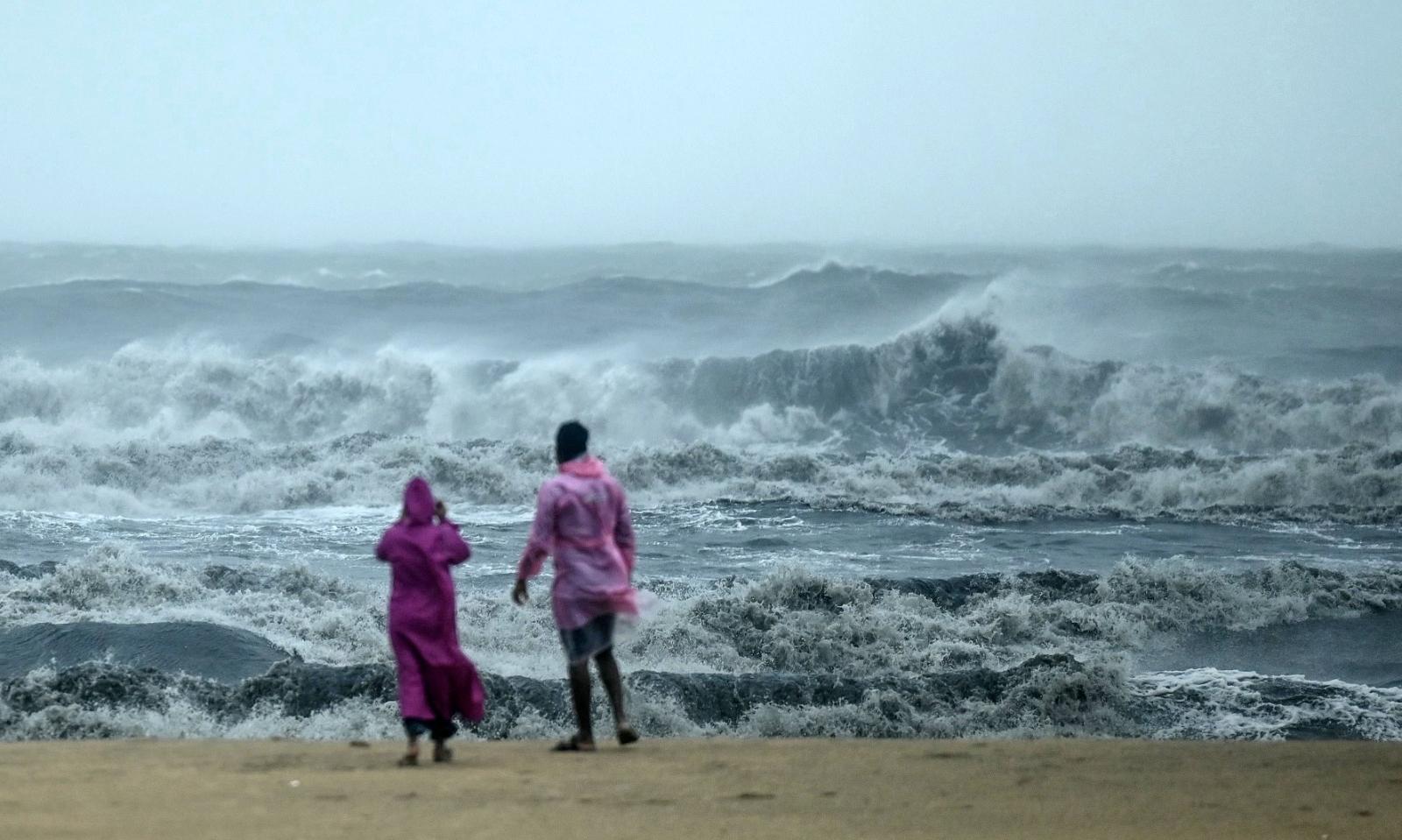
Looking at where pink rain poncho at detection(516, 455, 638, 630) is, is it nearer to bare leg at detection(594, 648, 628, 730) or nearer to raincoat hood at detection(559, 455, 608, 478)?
raincoat hood at detection(559, 455, 608, 478)

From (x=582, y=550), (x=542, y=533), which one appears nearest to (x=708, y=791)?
(x=582, y=550)

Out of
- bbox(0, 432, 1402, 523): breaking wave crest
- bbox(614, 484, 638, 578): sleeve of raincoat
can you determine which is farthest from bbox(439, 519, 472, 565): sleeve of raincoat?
bbox(0, 432, 1402, 523): breaking wave crest

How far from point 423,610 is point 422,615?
0.02 metres

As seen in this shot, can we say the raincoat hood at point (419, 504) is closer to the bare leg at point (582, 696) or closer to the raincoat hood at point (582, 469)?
the raincoat hood at point (582, 469)

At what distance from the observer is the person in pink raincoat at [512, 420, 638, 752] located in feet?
19.9

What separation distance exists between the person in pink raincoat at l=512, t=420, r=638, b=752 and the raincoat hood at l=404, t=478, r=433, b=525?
405mm

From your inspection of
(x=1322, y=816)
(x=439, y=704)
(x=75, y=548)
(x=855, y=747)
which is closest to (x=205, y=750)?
(x=439, y=704)

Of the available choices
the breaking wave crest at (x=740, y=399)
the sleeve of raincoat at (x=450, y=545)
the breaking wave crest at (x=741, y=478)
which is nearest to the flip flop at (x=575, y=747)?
→ the sleeve of raincoat at (x=450, y=545)

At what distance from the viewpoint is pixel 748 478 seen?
21.5 meters

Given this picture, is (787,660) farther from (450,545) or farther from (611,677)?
(450,545)

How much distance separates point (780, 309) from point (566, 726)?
2963 cm

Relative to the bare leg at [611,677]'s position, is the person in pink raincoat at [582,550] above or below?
above

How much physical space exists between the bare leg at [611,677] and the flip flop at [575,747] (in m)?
0.18

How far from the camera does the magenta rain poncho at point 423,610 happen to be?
586 centimetres
